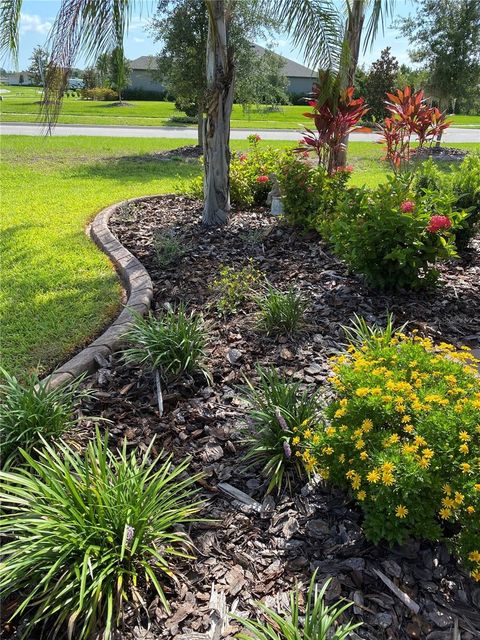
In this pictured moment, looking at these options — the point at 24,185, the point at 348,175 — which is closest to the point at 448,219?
the point at 348,175

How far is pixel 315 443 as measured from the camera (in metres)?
2.09

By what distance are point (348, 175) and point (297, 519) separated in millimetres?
4438

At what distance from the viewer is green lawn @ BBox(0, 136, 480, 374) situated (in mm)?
3750

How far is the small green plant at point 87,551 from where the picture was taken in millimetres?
1726

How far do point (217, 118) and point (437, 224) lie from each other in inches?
116

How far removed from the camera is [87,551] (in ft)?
5.71

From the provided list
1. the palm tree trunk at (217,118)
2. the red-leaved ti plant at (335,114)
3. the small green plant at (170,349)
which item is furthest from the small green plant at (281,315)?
the red-leaved ti plant at (335,114)

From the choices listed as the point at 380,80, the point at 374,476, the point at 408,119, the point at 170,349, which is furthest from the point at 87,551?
the point at 380,80

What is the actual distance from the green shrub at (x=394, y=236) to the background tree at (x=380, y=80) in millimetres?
22130

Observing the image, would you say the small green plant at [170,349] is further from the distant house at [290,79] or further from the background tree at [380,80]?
the distant house at [290,79]

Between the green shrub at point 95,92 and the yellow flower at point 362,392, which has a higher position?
the green shrub at point 95,92

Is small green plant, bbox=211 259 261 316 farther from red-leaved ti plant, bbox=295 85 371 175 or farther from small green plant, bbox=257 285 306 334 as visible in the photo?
red-leaved ti plant, bbox=295 85 371 175

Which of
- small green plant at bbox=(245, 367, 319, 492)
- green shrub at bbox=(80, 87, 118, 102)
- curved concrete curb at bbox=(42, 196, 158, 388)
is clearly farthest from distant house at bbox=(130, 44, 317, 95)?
small green plant at bbox=(245, 367, 319, 492)

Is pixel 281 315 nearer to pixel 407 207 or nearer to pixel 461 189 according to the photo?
pixel 407 207
